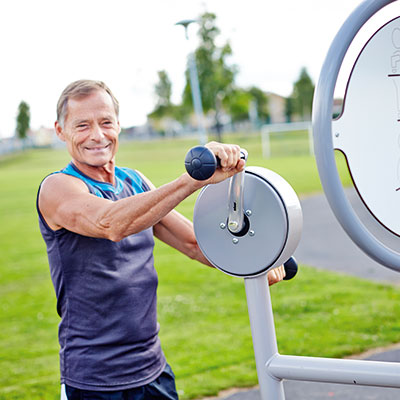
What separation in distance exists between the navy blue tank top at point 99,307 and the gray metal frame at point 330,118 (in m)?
0.81

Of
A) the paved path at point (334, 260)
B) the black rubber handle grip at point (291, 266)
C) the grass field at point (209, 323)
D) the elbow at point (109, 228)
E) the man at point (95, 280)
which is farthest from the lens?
the grass field at point (209, 323)

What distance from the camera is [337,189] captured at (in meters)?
1.36

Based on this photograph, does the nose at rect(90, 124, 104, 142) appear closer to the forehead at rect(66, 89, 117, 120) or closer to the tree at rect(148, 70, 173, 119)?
the forehead at rect(66, 89, 117, 120)

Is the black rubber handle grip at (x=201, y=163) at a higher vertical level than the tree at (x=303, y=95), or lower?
lower

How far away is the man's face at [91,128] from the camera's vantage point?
1.94m

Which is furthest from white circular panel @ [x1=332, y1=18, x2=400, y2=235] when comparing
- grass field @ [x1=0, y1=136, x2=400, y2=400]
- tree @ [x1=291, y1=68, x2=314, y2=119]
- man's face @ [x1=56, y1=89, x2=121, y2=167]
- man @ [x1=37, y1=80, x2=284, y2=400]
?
tree @ [x1=291, y1=68, x2=314, y2=119]

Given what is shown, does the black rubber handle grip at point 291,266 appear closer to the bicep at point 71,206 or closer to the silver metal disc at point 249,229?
the silver metal disc at point 249,229

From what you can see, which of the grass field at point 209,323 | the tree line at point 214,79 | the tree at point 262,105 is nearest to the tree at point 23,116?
the tree line at point 214,79

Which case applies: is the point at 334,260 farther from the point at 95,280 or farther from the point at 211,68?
the point at 211,68

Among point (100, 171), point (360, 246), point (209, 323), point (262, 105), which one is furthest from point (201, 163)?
point (262, 105)

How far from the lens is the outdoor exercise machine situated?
52.9 inches

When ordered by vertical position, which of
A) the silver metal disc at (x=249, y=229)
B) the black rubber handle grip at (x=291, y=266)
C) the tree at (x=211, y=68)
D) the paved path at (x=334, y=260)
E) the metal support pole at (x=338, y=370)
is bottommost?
the paved path at (x=334, y=260)

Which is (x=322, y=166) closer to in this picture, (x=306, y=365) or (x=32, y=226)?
(x=306, y=365)

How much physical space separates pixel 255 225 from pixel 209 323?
3.43 metres
